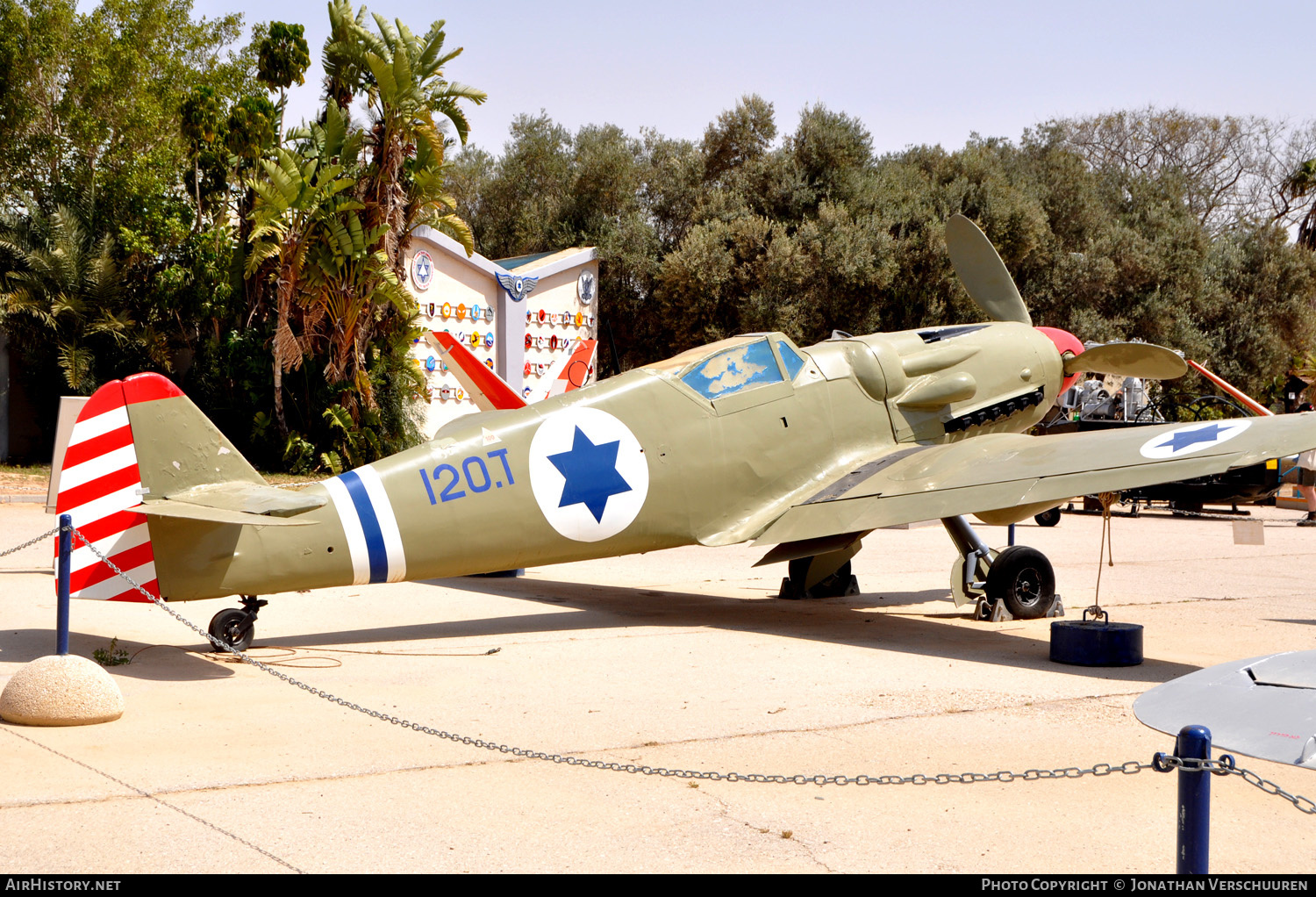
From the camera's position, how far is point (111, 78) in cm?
2784

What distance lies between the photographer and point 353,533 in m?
7.95

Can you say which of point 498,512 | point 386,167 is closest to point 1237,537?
point 498,512

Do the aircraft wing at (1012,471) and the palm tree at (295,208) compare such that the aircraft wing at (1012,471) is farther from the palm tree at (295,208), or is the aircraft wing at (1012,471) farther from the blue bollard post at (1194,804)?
the palm tree at (295,208)

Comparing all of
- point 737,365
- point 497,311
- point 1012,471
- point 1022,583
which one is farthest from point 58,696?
point 497,311

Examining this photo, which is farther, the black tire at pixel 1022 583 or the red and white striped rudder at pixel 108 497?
the black tire at pixel 1022 583

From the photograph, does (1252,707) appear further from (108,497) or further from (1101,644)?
(108,497)

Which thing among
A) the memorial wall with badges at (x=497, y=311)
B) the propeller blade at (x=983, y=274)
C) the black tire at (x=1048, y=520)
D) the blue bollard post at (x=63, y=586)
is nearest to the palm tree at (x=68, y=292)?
the memorial wall with badges at (x=497, y=311)

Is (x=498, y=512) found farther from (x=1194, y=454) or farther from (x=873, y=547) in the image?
(x=873, y=547)

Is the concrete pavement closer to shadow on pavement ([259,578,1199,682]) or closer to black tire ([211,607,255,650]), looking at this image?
shadow on pavement ([259,578,1199,682])

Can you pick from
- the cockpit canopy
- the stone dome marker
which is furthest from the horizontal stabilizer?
the cockpit canopy

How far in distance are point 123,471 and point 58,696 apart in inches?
71.9

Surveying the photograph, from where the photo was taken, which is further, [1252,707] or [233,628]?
[233,628]

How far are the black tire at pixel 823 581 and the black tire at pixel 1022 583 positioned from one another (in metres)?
1.81

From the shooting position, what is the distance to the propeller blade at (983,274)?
12.7 m
